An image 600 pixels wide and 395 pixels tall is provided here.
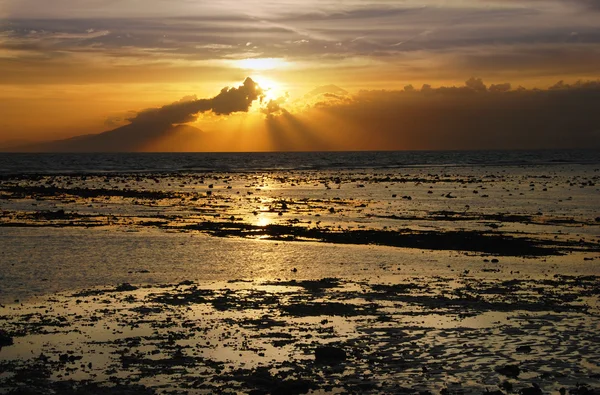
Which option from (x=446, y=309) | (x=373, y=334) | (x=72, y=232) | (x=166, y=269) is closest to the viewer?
(x=373, y=334)

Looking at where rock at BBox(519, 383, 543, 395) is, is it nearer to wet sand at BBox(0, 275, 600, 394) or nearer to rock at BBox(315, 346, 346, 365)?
wet sand at BBox(0, 275, 600, 394)

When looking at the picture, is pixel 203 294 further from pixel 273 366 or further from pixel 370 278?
pixel 273 366

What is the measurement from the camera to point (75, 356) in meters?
14.5

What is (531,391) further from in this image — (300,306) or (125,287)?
(125,287)

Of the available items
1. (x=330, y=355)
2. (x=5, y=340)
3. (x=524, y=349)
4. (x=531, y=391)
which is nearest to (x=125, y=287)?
(x=5, y=340)

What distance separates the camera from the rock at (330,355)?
14.3m

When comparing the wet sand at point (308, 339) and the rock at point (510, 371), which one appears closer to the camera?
the wet sand at point (308, 339)

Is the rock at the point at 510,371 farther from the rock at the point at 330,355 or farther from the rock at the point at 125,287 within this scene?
the rock at the point at 125,287

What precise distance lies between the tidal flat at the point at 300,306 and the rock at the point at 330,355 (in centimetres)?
3

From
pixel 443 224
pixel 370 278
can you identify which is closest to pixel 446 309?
pixel 370 278

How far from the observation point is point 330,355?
14.3 metres

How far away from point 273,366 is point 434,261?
1465 cm

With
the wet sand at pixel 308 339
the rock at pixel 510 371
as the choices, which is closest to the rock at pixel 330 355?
the wet sand at pixel 308 339

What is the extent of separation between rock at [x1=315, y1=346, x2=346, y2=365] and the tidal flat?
3 centimetres
